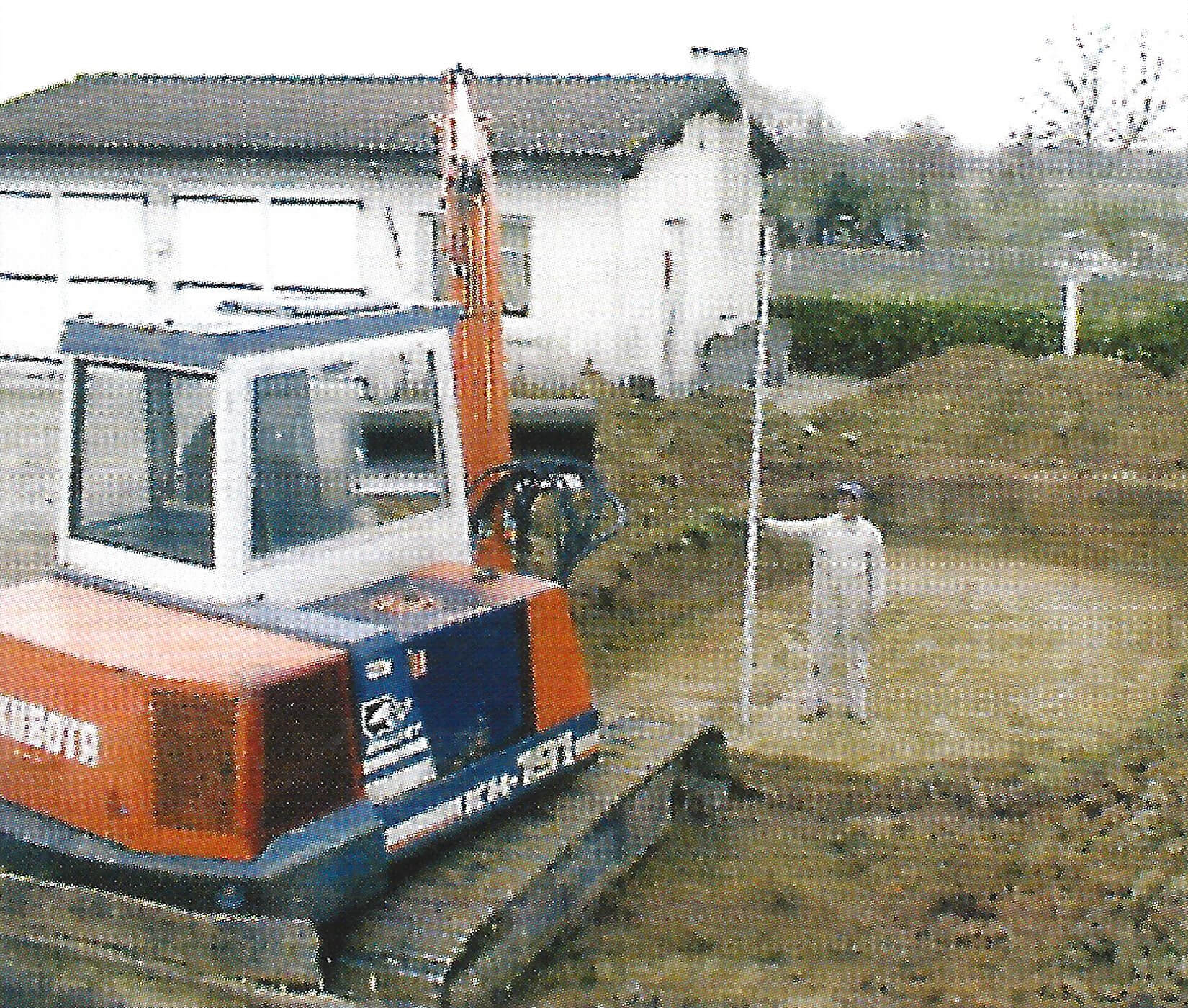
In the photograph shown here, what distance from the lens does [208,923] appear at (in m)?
5.21

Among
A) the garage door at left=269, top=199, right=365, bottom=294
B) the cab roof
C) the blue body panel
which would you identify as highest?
the garage door at left=269, top=199, right=365, bottom=294

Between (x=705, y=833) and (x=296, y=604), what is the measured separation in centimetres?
282

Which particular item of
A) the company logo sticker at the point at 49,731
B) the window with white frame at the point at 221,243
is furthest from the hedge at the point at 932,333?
the company logo sticker at the point at 49,731

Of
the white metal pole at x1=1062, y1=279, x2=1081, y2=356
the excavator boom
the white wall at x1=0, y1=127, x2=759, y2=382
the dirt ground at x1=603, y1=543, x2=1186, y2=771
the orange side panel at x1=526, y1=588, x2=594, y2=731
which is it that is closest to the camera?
the orange side panel at x1=526, y1=588, x2=594, y2=731

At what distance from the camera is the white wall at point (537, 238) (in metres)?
18.5

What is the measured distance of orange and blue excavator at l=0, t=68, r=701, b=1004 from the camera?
17.3ft

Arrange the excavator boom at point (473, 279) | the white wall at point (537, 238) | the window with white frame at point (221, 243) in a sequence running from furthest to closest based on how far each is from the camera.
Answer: the window with white frame at point (221, 243)
the white wall at point (537, 238)
the excavator boom at point (473, 279)

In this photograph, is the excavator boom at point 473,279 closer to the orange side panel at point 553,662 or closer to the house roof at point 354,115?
the orange side panel at point 553,662

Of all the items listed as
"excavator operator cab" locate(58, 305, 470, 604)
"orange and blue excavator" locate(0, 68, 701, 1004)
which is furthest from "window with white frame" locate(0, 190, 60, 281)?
"excavator operator cab" locate(58, 305, 470, 604)

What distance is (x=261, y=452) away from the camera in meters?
5.81

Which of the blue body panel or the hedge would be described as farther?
the hedge

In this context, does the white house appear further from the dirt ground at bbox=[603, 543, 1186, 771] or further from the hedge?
the dirt ground at bbox=[603, 543, 1186, 771]

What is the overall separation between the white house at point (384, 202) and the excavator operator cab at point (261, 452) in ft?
39.4

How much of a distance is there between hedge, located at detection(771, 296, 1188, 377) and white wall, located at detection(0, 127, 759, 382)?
163 cm
